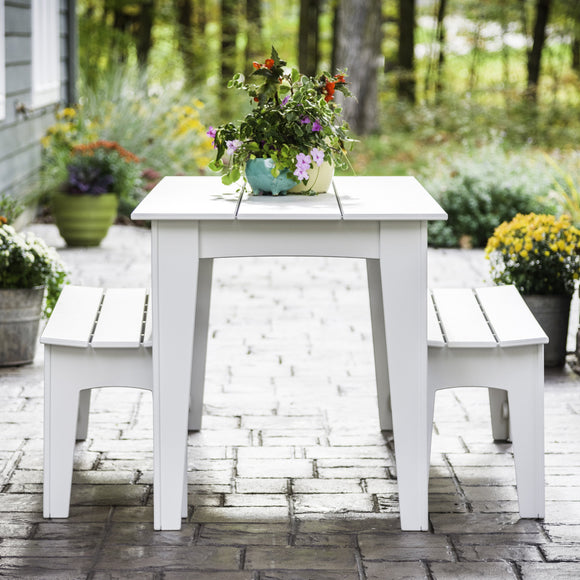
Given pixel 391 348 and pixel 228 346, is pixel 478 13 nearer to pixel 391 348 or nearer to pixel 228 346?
pixel 228 346

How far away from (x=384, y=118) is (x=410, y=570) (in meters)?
16.5

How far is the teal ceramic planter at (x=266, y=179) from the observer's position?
318 cm

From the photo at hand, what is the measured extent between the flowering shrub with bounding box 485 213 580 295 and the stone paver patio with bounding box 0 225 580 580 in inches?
18.7

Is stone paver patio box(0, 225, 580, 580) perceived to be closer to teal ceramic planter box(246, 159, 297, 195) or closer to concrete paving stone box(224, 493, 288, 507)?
concrete paving stone box(224, 493, 288, 507)

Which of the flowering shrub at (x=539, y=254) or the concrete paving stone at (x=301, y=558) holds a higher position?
the flowering shrub at (x=539, y=254)

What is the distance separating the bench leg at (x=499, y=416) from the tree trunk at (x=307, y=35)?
15.2m

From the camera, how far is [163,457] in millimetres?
3045

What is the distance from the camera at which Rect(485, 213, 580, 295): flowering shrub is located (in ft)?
16.0

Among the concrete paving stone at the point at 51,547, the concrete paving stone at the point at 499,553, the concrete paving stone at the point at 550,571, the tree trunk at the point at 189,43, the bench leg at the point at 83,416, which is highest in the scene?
the tree trunk at the point at 189,43

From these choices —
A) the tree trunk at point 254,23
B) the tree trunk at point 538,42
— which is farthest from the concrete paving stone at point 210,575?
the tree trunk at point 254,23

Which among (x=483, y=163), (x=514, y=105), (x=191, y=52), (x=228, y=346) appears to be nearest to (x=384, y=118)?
(x=514, y=105)

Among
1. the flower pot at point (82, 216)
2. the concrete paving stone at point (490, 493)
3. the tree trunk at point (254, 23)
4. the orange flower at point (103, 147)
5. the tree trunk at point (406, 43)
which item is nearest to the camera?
the concrete paving stone at point (490, 493)

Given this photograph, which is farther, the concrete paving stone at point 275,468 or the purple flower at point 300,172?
the concrete paving stone at point 275,468

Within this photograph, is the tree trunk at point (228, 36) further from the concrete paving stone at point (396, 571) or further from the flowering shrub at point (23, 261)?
the concrete paving stone at point (396, 571)
